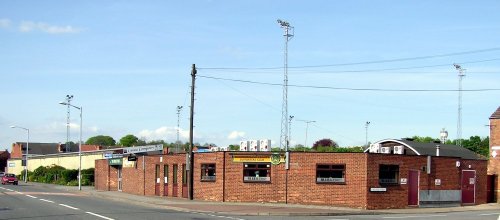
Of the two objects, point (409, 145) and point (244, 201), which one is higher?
point (409, 145)

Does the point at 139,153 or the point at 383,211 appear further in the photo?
the point at 139,153

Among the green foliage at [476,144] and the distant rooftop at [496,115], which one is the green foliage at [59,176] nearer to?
the distant rooftop at [496,115]

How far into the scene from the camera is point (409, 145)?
1628 inches

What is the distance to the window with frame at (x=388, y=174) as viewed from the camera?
3344cm

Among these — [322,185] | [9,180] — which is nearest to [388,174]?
[322,185]

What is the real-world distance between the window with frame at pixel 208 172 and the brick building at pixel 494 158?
20.0 m

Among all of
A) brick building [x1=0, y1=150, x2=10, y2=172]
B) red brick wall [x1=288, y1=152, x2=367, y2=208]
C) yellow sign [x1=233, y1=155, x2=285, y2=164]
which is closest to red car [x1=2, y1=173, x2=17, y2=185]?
yellow sign [x1=233, y1=155, x2=285, y2=164]

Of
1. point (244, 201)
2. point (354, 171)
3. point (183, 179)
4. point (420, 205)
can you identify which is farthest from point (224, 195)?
point (420, 205)

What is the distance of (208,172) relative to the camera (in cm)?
3684

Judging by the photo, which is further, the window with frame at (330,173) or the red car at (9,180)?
the red car at (9,180)

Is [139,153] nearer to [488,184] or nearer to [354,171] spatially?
[354,171]

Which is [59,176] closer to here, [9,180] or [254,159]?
[9,180]

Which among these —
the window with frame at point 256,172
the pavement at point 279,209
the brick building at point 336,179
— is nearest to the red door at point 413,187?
the brick building at point 336,179

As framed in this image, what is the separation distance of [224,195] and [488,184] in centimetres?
1955
